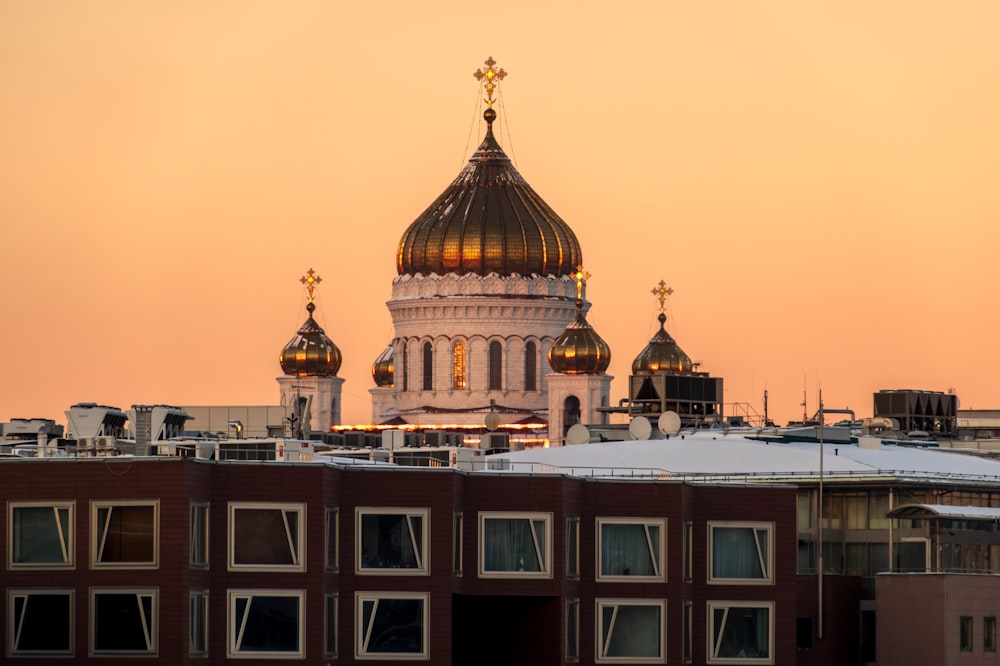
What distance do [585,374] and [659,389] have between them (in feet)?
74.4

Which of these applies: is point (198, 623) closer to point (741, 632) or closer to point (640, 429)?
point (741, 632)

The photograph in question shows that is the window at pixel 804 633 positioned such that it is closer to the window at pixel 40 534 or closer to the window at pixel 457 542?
the window at pixel 457 542

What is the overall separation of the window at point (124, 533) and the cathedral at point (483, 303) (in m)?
91.4

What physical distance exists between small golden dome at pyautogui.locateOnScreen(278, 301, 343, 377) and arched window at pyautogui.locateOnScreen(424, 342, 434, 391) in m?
5.98

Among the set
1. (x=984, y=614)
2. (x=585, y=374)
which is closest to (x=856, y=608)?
(x=984, y=614)

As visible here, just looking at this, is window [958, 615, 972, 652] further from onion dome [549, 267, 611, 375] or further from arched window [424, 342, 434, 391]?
arched window [424, 342, 434, 391]

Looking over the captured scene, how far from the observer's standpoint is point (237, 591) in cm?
5662

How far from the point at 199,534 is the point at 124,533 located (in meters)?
1.45

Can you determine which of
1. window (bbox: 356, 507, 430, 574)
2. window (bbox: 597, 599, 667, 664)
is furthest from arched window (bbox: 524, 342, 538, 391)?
window (bbox: 356, 507, 430, 574)

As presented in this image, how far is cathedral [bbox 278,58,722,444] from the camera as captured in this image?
148 metres

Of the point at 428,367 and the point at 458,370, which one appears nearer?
the point at 458,370

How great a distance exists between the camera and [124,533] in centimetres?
5556

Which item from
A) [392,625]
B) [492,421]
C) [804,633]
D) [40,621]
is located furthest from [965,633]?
[492,421]

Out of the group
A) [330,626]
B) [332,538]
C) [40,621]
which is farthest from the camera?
[332,538]
